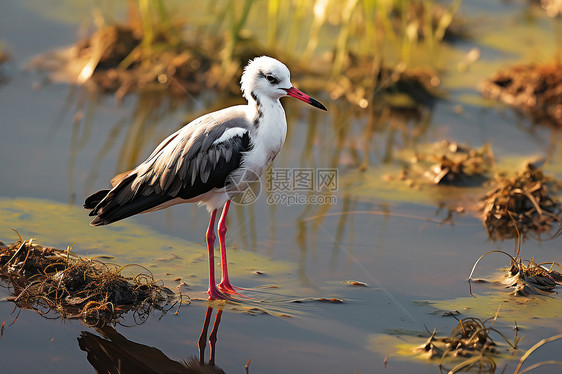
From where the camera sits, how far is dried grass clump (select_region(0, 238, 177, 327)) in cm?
468

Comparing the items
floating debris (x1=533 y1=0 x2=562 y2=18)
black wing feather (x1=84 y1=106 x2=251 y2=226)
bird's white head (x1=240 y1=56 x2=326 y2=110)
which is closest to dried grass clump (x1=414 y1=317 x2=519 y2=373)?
black wing feather (x1=84 y1=106 x2=251 y2=226)

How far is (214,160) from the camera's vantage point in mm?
5133

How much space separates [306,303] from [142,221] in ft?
6.04

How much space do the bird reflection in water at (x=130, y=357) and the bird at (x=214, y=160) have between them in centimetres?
78

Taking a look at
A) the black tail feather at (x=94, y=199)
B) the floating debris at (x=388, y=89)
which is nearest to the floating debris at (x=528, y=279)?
the black tail feather at (x=94, y=199)

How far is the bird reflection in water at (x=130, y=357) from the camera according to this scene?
4.17 metres

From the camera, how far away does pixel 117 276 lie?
4.85 meters

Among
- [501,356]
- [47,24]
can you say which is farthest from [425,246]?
[47,24]

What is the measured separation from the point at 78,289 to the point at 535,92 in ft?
21.2

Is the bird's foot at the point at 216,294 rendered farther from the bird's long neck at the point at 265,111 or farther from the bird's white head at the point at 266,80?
the bird's white head at the point at 266,80

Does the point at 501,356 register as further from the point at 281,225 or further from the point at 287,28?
the point at 287,28

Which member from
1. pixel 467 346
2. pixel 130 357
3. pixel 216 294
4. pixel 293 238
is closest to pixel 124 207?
pixel 216 294

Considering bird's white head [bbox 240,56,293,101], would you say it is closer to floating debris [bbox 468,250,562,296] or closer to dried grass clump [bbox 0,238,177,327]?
dried grass clump [bbox 0,238,177,327]

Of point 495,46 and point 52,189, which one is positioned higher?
point 495,46
